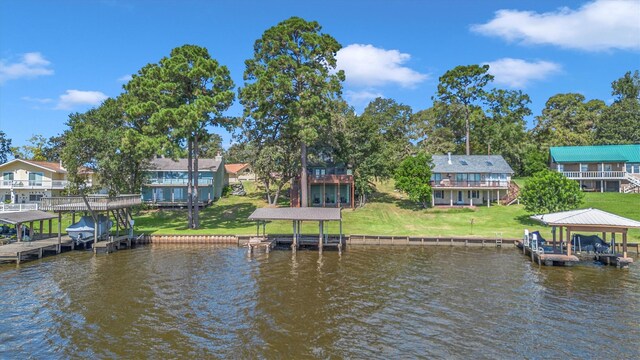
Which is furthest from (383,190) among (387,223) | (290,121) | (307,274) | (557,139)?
(307,274)

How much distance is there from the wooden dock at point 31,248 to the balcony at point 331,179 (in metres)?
29.5

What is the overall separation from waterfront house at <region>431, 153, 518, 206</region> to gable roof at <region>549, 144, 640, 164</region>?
40.8 feet

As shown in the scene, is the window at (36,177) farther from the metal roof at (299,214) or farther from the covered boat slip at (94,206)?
the metal roof at (299,214)

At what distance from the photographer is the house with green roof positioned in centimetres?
5788

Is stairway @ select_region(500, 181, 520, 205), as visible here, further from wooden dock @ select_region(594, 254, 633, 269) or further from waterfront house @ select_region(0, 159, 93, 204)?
waterfront house @ select_region(0, 159, 93, 204)

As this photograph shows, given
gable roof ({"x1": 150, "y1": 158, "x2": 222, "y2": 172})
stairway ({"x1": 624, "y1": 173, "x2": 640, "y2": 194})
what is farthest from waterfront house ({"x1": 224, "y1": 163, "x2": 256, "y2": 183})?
stairway ({"x1": 624, "y1": 173, "x2": 640, "y2": 194})

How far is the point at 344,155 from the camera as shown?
55.2m

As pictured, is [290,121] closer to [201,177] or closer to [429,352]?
[201,177]

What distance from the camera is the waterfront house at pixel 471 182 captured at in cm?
5409

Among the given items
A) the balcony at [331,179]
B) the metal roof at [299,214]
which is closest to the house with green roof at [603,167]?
the balcony at [331,179]

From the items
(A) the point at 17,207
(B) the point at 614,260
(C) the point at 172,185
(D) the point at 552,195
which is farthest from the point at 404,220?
(A) the point at 17,207

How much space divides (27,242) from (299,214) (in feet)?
78.6

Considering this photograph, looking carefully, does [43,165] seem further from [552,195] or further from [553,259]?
[552,195]

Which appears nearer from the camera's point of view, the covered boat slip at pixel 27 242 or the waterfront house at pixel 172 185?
the covered boat slip at pixel 27 242
